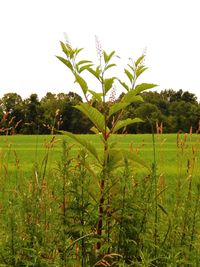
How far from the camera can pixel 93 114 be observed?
238 centimetres

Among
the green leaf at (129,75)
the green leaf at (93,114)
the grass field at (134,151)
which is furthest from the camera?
the grass field at (134,151)

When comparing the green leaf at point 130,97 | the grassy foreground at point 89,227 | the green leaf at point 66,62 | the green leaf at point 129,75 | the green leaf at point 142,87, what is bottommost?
the grassy foreground at point 89,227

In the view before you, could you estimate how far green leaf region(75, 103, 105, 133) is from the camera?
7.66 ft

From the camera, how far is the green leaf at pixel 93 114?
233 centimetres

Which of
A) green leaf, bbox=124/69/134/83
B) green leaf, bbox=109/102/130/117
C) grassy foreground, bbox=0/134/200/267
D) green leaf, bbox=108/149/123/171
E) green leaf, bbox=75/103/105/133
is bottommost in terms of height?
grassy foreground, bbox=0/134/200/267

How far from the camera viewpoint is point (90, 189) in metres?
2.49

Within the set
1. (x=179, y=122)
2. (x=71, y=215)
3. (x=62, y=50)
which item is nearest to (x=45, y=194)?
(x=71, y=215)

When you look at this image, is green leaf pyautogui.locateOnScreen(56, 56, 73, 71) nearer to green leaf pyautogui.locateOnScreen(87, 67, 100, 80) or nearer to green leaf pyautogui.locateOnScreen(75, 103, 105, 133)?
green leaf pyautogui.locateOnScreen(87, 67, 100, 80)

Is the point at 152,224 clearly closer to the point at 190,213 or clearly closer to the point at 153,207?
the point at 153,207

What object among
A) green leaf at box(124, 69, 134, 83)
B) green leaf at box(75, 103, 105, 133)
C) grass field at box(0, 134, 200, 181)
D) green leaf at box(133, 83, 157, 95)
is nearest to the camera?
green leaf at box(75, 103, 105, 133)

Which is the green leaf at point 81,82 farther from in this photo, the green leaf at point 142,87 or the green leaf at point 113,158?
the green leaf at point 113,158

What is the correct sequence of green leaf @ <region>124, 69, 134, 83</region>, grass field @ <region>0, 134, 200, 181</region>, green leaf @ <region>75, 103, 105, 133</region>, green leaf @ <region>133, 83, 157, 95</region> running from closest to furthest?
green leaf @ <region>75, 103, 105, 133</region>, green leaf @ <region>133, 83, 157, 95</region>, green leaf @ <region>124, 69, 134, 83</region>, grass field @ <region>0, 134, 200, 181</region>

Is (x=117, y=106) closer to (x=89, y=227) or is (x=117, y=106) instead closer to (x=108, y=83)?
(x=108, y=83)

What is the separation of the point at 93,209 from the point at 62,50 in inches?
34.6
